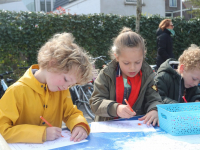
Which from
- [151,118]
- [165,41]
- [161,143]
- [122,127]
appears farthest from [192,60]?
[165,41]

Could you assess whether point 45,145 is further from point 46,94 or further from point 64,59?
point 64,59

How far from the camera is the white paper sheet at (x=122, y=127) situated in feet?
5.11

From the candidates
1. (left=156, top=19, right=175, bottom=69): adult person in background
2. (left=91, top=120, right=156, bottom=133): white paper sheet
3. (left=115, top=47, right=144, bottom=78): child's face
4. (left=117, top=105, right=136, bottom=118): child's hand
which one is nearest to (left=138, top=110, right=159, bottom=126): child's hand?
(left=91, top=120, right=156, bottom=133): white paper sheet

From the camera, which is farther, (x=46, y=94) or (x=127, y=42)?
(x=127, y=42)

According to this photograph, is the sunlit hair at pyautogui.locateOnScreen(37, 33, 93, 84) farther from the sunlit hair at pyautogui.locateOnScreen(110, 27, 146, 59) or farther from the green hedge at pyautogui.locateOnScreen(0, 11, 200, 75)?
the green hedge at pyautogui.locateOnScreen(0, 11, 200, 75)

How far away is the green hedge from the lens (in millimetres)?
5586

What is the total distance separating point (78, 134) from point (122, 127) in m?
0.36

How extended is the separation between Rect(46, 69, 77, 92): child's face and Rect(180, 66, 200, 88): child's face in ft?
4.17

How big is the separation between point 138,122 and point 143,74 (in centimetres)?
50

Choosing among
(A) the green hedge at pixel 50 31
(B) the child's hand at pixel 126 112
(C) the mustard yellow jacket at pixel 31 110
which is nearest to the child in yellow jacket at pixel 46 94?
(C) the mustard yellow jacket at pixel 31 110

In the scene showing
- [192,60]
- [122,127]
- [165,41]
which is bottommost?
[122,127]

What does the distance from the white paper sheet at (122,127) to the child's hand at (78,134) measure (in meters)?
0.11

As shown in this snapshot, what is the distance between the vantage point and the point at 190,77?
7.39 ft

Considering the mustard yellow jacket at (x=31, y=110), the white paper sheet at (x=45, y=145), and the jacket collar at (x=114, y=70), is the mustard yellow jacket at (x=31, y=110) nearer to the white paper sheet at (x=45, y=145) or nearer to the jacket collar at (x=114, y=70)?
the white paper sheet at (x=45, y=145)
